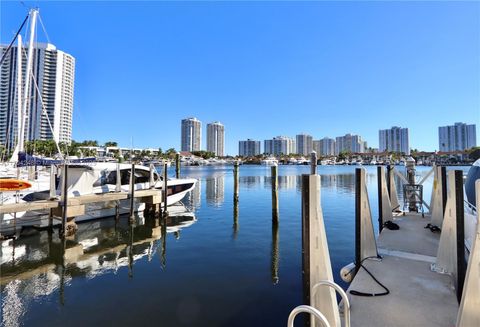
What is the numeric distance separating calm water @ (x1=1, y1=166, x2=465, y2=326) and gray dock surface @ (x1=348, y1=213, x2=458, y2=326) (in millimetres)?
2033

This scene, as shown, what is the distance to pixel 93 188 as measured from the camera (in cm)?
1529

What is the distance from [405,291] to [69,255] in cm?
1114

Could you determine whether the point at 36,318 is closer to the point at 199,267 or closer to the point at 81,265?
the point at 81,265

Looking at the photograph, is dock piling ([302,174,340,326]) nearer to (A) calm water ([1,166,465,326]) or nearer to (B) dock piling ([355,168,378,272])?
(A) calm water ([1,166,465,326])

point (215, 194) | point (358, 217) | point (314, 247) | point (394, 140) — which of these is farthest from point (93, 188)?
point (394, 140)

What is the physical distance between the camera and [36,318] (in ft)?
19.7

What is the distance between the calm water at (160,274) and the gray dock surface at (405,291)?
2033 millimetres

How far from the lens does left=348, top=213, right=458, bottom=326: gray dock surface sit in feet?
12.9

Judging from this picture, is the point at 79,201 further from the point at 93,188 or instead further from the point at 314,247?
the point at 314,247

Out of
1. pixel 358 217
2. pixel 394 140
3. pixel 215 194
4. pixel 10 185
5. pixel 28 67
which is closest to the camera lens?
pixel 358 217

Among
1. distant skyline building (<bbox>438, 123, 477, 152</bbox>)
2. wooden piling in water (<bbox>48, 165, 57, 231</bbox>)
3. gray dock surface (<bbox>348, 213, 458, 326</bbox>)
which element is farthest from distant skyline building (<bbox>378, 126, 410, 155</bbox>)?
wooden piling in water (<bbox>48, 165, 57, 231</bbox>)

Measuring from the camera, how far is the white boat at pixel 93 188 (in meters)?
13.0

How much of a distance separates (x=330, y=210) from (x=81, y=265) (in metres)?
15.7

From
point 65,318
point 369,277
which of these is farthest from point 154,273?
point 369,277
